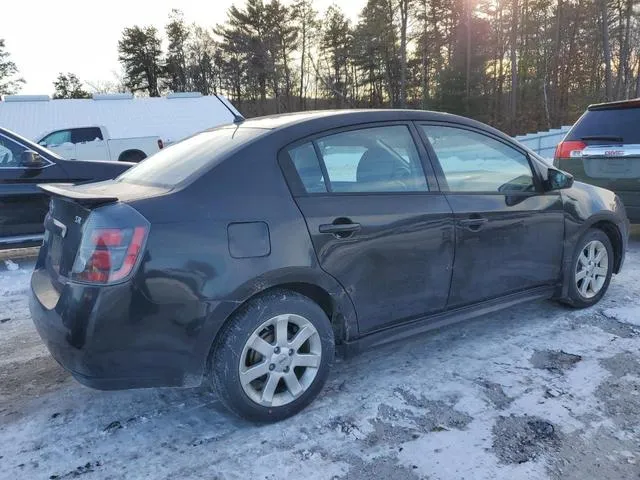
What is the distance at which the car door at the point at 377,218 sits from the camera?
2729 millimetres

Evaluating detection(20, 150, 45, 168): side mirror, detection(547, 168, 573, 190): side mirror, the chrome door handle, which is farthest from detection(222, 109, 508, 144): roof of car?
detection(20, 150, 45, 168): side mirror

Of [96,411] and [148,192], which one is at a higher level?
[148,192]

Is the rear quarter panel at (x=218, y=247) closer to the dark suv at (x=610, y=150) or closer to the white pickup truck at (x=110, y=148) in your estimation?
the dark suv at (x=610, y=150)

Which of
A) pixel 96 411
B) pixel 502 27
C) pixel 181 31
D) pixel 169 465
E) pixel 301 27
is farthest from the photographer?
pixel 181 31

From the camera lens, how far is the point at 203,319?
239cm

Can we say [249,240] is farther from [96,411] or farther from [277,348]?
[96,411]

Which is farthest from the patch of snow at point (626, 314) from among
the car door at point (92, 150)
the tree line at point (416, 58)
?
the tree line at point (416, 58)

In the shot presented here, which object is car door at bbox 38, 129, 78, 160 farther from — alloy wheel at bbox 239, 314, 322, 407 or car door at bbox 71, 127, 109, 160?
alloy wheel at bbox 239, 314, 322, 407

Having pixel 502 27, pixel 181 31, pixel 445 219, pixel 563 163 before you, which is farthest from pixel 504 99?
pixel 445 219

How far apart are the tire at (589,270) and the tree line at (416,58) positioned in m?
32.0

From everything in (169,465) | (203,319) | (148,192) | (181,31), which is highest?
(181,31)

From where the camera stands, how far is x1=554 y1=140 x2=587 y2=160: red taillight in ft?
19.4

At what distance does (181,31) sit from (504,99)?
30712 millimetres

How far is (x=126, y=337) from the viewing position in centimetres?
231
